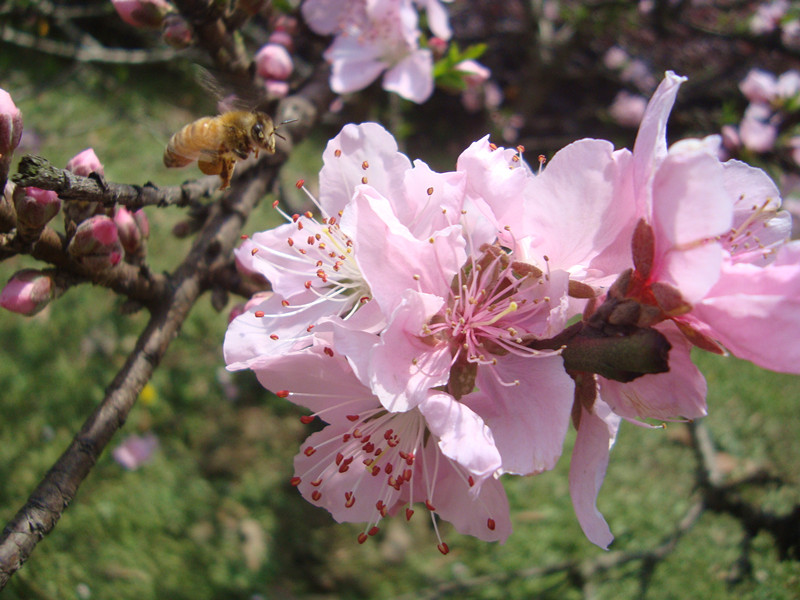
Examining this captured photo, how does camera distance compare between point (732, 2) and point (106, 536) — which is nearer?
point (106, 536)

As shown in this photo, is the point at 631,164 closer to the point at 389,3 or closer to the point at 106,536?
the point at 389,3

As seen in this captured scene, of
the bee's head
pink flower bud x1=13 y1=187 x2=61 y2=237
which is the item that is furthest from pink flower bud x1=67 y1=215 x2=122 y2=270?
the bee's head

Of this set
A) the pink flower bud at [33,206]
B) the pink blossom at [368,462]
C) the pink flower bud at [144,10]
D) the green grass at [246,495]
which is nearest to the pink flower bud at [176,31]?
the pink flower bud at [144,10]

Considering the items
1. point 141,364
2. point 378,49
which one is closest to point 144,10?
point 378,49

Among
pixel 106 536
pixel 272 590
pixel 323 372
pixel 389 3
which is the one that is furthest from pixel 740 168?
pixel 106 536

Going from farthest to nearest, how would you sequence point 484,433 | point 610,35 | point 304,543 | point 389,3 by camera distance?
1. point 610,35
2. point 304,543
3. point 389,3
4. point 484,433

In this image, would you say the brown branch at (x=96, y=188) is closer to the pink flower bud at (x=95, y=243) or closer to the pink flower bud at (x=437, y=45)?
the pink flower bud at (x=95, y=243)
